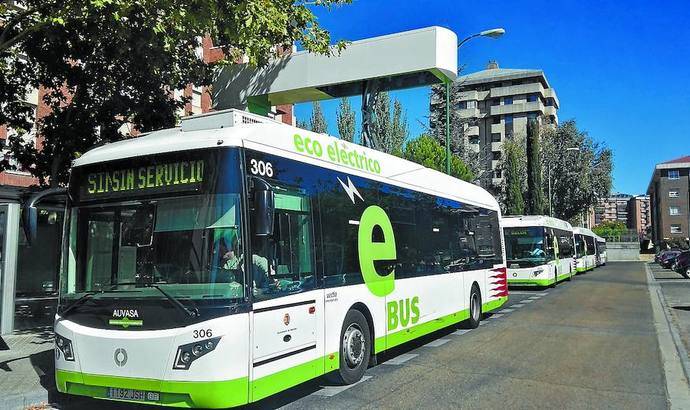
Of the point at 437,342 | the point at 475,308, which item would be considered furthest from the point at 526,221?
the point at 437,342

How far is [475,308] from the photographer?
12.6 meters

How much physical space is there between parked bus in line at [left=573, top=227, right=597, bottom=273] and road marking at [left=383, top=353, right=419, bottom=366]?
93.9 feet

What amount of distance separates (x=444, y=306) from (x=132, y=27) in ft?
23.8

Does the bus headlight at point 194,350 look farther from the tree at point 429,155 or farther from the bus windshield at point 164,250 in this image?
the tree at point 429,155

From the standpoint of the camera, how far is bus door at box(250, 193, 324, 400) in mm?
5598

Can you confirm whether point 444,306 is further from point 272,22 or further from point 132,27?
point 132,27

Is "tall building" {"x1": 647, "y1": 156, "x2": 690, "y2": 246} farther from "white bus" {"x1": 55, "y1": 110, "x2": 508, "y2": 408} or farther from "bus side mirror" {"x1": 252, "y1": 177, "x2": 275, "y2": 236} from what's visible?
"bus side mirror" {"x1": 252, "y1": 177, "x2": 275, "y2": 236}

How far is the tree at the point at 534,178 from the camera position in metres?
51.8

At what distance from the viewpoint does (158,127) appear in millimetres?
12602

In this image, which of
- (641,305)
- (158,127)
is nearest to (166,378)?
(158,127)

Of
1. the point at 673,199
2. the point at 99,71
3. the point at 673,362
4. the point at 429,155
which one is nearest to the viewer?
the point at 673,362

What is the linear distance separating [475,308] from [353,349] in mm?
5935

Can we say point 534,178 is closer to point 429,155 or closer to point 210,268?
point 429,155

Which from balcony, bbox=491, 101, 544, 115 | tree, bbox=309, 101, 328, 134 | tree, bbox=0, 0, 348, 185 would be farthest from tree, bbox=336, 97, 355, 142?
balcony, bbox=491, 101, 544, 115
